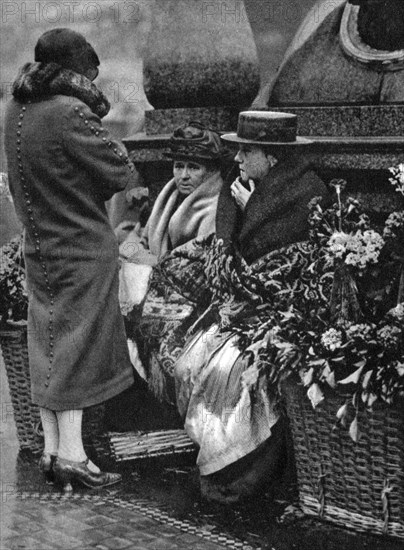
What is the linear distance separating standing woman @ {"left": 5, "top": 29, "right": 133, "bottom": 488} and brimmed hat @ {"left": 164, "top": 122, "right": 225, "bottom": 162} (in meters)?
0.78

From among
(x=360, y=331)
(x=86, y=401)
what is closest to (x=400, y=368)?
(x=360, y=331)

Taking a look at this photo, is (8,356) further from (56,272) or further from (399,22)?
(399,22)

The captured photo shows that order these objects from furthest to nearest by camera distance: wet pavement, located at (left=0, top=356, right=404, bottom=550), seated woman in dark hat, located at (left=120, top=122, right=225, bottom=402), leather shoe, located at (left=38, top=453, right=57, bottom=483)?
seated woman in dark hat, located at (left=120, top=122, right=225, bottom=402) < leather shoe, located at (left=38, top=453, right=57, bottom=483) < wet pavement, located at (left=0, top=356, right=404, bottom=550)

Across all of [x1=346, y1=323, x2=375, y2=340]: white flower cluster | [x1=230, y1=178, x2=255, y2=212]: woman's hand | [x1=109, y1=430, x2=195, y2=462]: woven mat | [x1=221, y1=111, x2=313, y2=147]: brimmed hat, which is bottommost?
[x1=109, y1=430, x2=195, y2=462]: woven mat

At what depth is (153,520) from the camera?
16.3 ft

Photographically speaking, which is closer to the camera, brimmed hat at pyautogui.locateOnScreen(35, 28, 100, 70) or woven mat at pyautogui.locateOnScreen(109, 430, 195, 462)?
brimmed hat at pyautogui.locateOnScreen(35, 28, 100, 70)

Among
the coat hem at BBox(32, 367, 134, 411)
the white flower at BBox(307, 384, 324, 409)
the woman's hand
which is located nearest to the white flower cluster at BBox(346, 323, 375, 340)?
the white flower at BBox(307, 384, 324, 409)

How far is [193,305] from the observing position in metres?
5.96

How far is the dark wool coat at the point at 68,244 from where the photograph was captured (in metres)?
5.21

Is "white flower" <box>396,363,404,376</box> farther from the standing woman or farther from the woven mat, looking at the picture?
the woven mat

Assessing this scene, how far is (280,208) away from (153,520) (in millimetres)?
1782

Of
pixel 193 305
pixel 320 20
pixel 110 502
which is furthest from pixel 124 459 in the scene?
pixel 320 20

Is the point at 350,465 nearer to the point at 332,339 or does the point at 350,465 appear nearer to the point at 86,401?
the point at 332,339

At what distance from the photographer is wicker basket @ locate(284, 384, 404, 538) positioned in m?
4.48
